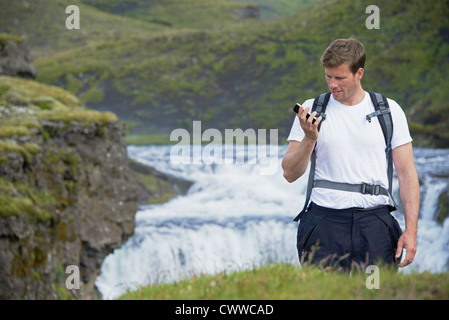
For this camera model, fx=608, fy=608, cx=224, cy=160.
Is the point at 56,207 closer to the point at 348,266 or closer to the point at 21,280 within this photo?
the point at 21,280

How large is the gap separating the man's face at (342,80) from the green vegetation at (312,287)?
178cm

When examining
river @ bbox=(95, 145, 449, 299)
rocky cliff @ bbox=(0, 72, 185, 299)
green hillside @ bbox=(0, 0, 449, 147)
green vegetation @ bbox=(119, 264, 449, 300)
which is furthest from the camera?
green hillside @ bbox=(0, 0, 449, 147)

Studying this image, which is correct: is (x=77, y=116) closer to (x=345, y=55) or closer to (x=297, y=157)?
(x=297, y=157)

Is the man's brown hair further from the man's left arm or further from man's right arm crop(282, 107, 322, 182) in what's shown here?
the man's left arm

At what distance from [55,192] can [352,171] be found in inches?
610

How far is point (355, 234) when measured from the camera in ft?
20.2

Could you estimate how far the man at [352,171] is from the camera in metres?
6.01

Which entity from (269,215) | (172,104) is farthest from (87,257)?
(172,104)

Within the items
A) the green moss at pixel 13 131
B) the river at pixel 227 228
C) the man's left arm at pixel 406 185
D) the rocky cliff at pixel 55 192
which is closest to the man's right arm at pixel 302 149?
the man's left arm at pixel 406 185

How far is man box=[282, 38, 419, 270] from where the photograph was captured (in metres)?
6.01

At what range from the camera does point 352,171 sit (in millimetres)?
6047

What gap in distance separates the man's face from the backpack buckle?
0.93m

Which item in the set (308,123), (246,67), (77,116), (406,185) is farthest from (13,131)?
(246,67)

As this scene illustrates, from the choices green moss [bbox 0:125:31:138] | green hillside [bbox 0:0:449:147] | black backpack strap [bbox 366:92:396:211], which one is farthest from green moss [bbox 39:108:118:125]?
green hillside [bbox 0:0:449:147]
